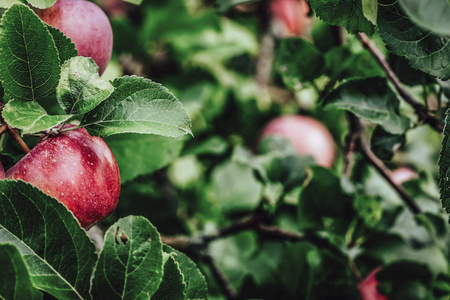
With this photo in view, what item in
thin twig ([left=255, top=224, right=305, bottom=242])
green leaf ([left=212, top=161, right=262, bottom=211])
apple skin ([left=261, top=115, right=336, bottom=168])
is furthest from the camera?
apple skin ([left=261, top=115, right=336, bottom=168])

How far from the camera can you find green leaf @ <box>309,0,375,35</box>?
51cm

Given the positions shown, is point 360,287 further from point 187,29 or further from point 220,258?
point 187,29

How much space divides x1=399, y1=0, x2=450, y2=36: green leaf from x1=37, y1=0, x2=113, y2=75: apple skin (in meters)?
0.37

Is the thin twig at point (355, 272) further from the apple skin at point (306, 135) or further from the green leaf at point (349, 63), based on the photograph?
the apple skin at point (306, 135)

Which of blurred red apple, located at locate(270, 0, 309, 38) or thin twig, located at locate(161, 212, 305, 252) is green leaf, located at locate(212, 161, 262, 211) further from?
blurred red apple, located at locate(270, 0, 309, 38)

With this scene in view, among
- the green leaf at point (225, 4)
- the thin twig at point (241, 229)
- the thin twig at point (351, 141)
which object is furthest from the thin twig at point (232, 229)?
the green leaf at point (225, 4)

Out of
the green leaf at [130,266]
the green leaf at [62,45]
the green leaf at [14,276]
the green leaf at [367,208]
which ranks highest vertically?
the green leaf at [62,45]

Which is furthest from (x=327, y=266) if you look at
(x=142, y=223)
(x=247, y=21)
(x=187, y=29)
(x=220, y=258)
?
(x=247, y=21)

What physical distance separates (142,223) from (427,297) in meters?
0.58

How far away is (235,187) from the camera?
3.61 ft

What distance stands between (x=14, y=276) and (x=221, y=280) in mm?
567

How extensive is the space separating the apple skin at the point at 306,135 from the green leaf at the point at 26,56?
88 cm

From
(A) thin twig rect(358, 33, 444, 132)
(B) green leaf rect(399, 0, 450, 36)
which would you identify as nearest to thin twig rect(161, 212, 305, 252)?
(A) thin twig rect(358, 33, 444, 132)

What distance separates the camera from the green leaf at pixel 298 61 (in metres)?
0.84
